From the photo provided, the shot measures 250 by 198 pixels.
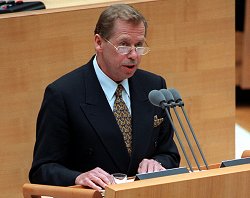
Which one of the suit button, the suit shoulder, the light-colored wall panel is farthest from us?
the light-colored wall panel

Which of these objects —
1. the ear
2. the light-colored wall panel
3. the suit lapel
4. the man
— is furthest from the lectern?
the light-colored wall panel

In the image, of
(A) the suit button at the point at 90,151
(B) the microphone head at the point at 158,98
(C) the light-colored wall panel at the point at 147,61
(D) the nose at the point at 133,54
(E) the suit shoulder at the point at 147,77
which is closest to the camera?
(B) the microphone head at the point at 158,98

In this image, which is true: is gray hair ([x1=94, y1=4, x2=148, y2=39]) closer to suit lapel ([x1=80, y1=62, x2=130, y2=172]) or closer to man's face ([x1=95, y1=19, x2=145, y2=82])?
man's face ([x1=95, y1=19, x2=145, y2=82])

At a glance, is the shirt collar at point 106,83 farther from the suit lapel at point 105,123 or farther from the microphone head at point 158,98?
the microphone head at point 158,98

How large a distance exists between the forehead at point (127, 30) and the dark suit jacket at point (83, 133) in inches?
7.3

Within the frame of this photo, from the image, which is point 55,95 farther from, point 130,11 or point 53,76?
point 53,76

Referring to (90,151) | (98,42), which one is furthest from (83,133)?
(98,42)

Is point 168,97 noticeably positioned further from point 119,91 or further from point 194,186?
point 119,91

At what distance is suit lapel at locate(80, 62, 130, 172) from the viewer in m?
2.61

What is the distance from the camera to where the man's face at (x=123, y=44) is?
8.32ft

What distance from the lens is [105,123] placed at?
2.62 m

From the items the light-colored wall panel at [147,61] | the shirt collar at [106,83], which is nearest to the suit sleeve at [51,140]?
the shirt collar at [106,83]

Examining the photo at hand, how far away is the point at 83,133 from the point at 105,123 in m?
0.08

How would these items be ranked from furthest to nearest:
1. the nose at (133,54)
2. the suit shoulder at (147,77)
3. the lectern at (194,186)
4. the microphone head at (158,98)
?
the suit shoulder at (147,77), the nose at (133,54), the microphone head at (158,98), the lectern at (194,186)
